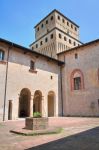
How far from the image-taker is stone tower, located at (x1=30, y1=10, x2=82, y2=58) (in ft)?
114

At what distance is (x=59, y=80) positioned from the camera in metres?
24.5

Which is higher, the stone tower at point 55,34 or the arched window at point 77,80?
the stone tower at point 55,34

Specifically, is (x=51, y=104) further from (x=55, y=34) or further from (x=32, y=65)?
(x=55, y=34)

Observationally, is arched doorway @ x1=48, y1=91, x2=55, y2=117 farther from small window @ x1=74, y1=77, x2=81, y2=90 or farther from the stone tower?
the stone tower

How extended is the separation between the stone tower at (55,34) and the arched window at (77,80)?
9869 millimetres

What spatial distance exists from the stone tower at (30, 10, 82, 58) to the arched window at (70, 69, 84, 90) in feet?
32.4

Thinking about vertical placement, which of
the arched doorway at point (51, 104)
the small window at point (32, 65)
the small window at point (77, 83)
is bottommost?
the arched doorway at point (51, 104)

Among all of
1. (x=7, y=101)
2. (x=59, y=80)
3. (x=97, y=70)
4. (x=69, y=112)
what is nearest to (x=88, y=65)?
(x=97, y=70)

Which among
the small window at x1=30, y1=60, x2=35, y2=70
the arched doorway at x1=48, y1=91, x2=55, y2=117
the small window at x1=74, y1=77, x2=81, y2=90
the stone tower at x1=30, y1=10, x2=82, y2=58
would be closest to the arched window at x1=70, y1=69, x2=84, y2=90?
the small window at x1=74, y1=77, x2=81, y2=90

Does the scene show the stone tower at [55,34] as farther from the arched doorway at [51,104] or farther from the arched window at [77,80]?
the arched doorway at [51,104]

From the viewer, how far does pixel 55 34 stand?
3512 centimetres

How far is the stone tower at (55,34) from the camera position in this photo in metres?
34.8

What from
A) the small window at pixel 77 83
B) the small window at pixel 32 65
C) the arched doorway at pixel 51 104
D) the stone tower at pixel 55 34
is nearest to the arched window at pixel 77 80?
the small window at pixel 77 83

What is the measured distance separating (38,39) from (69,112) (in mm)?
22672
